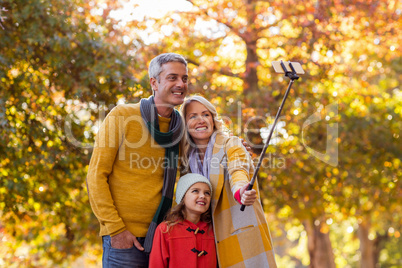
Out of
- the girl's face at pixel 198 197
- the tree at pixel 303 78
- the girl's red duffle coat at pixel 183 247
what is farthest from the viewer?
the tree at pixel 303 78

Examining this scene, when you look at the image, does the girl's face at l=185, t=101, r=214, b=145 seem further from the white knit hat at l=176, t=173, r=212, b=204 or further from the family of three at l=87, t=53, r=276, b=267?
the white knit hat at l=176, t=173, r=212, b=204

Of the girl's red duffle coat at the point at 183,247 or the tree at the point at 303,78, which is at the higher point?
the tree at the point at 303,78

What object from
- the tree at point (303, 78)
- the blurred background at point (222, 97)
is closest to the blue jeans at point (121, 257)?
the blurred background at point (222, 97)

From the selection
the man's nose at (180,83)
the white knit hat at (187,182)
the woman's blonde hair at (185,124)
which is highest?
the man's nose at (180,83)

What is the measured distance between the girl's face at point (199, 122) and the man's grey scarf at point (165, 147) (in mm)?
86

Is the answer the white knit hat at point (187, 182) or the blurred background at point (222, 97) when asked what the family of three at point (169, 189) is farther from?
the blurred background at point (222, 97)

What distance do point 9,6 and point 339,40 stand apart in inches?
213

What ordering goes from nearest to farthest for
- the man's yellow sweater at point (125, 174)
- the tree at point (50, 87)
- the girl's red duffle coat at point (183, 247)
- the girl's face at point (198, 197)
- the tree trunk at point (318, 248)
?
the man's yellow sweater at point (125, 174) → the girl's red duffle coat at point (183, 247) → the girl's face at point (198, 197) → the tree at point (50, 87) → the tree trunk at point (318, 248)

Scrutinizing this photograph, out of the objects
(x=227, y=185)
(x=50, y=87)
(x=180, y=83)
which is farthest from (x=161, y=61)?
(x=50, y=87)

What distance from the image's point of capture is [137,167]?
299 cm

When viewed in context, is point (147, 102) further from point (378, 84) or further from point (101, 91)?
point (378, 84)

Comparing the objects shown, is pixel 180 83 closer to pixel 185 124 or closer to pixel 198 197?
pixel 185 124

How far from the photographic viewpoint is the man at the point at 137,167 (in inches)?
112

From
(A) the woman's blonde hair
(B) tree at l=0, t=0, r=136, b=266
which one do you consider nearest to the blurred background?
(B) tree at l=0, t=0, r=136, b=266
